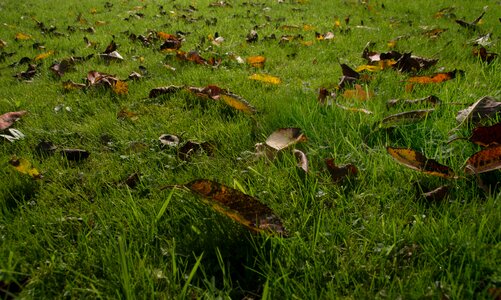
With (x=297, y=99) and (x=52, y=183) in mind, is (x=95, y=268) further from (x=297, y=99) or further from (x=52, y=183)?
(x=297, y=99)

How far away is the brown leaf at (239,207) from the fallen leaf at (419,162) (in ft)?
1.82

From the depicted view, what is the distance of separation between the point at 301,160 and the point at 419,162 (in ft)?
1.51

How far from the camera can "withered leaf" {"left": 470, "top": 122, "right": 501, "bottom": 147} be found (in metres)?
1.53

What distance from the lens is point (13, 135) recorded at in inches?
94.6

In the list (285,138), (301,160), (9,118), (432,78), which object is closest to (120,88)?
(9,118)

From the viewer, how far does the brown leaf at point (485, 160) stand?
4.61 ft

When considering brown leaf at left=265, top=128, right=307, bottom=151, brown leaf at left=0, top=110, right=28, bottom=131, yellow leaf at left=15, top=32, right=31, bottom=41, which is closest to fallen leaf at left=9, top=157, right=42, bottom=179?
brown leaf at left=0, top=110, right=28, bottom=131

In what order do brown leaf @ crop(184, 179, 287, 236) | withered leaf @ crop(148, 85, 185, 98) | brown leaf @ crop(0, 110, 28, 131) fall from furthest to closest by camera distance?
1. withered leaf @ crop(148, 85, 185, 98)
2. brown leaf @ crop(0, 110, 28, 131)
3. brown leaf @ crop(184, 179, 287, 236)

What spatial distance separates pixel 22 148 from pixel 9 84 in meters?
1.78

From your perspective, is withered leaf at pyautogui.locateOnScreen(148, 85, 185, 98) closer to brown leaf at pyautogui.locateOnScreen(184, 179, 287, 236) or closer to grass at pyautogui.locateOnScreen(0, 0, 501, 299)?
grass at pyautogui.locateOnScreen(0, 0, 501, 299)

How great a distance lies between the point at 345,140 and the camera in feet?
6.07

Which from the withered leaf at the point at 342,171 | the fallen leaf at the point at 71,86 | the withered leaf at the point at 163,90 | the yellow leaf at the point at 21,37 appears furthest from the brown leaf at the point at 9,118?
the yellow leaf at the point at 21,37

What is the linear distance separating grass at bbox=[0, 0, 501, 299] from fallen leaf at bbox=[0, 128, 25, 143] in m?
0.04

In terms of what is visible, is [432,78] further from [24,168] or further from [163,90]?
[24,168]
